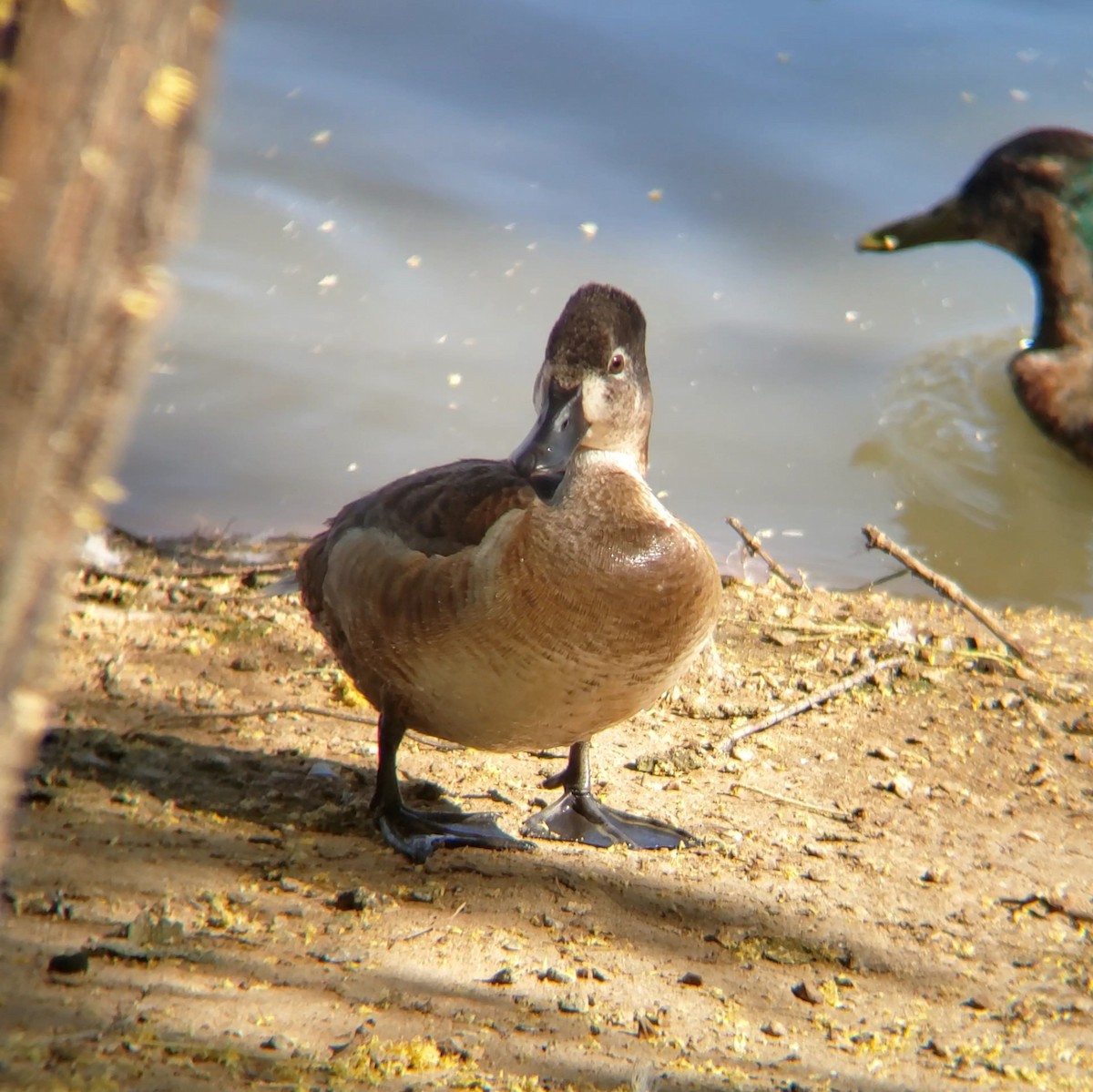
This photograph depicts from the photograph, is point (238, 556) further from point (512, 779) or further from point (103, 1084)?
point (103, 1084)

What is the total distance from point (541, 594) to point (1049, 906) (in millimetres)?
1355

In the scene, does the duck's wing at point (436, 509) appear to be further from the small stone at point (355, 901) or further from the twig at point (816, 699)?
the twig at point (816, 699)

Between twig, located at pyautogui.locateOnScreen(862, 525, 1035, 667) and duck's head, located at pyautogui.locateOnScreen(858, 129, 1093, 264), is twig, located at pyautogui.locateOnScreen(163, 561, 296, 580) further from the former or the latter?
duck's head, located at pyautogui.locateOnScreen(858, 129, 1093, 264)

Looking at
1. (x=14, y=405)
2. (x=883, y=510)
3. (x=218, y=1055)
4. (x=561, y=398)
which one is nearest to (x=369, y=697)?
(x=561, y=398)

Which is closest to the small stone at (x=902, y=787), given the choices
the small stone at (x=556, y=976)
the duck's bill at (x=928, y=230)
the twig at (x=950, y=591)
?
the twig at (x=950, y=591)

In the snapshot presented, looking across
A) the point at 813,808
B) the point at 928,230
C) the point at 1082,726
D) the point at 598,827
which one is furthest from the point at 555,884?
the point at 928,230

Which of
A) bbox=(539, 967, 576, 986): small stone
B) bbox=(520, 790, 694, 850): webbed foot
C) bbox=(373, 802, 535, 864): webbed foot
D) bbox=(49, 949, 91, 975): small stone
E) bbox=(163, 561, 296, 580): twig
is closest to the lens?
bbox=(49, 949, 91, 975): small stone

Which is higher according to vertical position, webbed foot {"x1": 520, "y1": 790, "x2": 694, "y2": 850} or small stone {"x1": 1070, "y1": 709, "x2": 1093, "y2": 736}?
small stone {"x1": 1070, "y1": 709, "x2": 1093, "y2": 736}

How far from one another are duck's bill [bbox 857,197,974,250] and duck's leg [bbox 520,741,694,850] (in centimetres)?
547

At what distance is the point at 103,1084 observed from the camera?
2.04 metres

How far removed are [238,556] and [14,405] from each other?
414cm

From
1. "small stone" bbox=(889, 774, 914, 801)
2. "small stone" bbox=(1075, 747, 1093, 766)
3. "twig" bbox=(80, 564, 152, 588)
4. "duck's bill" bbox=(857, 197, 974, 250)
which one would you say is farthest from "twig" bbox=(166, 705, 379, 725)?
"duck's bill" bbox=(857, 197, 974, 250)

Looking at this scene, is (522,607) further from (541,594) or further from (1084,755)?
(1084,755)

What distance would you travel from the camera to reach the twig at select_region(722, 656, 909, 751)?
4.16 meters
